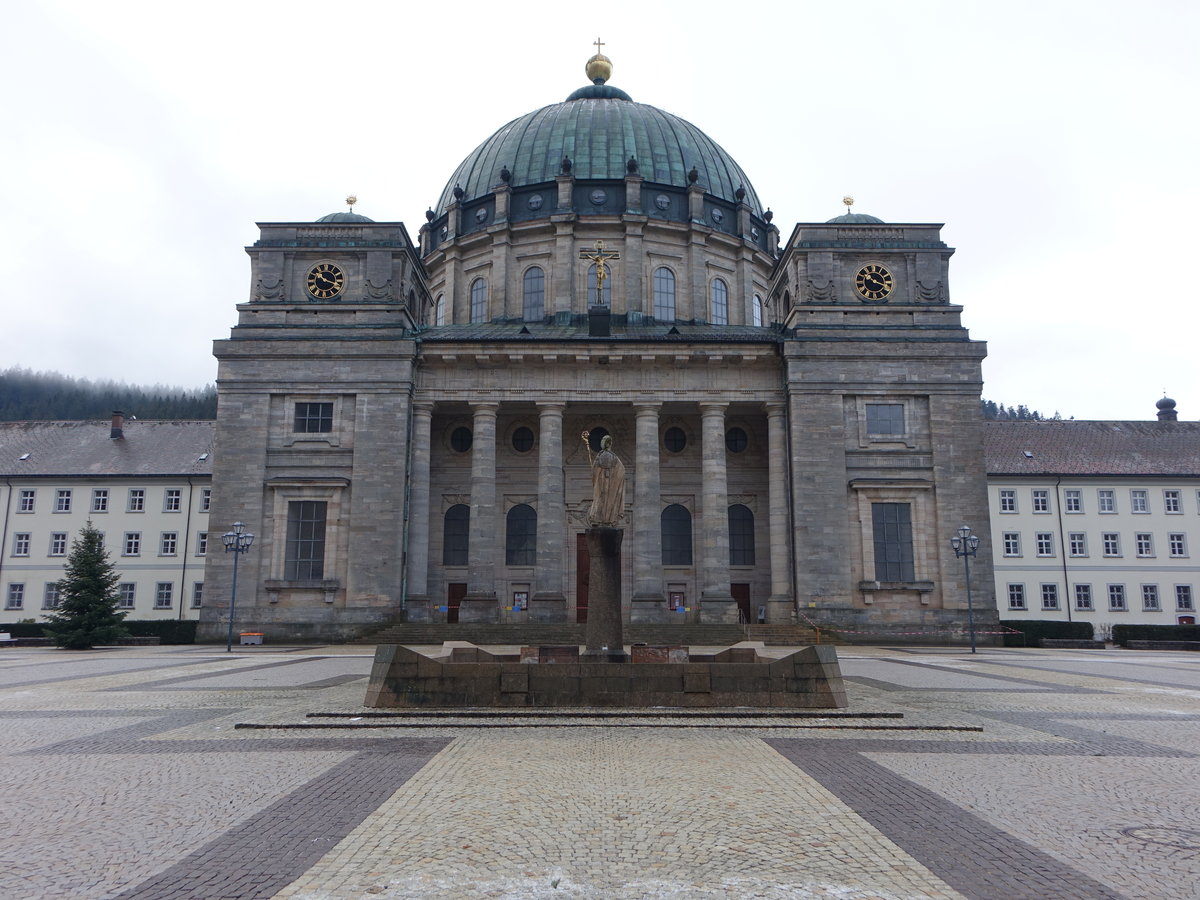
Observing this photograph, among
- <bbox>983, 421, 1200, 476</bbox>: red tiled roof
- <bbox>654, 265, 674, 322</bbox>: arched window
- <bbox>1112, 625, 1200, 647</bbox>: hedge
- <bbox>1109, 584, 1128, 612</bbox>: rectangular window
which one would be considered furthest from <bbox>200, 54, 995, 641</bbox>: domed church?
<bbox>1109, 584, 1128, 612</bbox>: rectangular window

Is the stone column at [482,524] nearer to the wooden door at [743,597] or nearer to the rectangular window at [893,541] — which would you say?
the wooden door at [743,597]

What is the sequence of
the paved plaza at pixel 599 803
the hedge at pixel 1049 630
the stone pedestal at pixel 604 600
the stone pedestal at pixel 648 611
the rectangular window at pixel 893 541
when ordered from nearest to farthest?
the paved plaza at pixel 599 803, the stone pedestal at pixel 604 600, the stone pedestal at pixel 648 611, the rectangular window at pixel 893 541, the hedge at pixel 1049 630

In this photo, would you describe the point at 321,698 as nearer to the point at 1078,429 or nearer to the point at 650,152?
the point at 650,152

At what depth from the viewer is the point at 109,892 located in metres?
6.23

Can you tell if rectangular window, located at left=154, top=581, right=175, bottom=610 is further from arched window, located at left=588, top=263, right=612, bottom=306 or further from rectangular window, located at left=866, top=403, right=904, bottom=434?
rectangular window, located at left=866, top=403, right=904, bottom=434

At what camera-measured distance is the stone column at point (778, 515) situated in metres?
41.9

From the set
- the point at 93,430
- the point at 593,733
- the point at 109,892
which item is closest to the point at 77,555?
the point at 93,430

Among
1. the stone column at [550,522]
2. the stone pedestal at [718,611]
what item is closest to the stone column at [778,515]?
the stone pedestal at [718,611]

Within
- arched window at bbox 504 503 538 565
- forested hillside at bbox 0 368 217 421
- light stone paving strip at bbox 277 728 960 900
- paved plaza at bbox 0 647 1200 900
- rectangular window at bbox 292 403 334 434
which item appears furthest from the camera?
forested hillside at bbox 0 368 217 421

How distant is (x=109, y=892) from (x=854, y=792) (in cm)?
686

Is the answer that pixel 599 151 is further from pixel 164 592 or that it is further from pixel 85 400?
pixel 85 400

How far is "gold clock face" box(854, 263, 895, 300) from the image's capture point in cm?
4431

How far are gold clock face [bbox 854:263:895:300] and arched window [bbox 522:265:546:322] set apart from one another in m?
18.0

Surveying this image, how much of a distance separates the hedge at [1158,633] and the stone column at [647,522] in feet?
76.3
